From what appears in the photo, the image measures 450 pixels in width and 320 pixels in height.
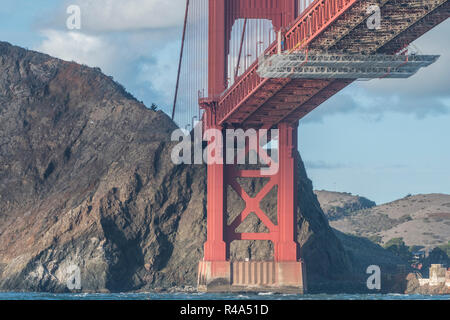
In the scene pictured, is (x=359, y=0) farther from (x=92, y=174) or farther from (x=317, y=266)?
(x=92, y=174)

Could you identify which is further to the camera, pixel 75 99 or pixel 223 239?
pixel 75 99

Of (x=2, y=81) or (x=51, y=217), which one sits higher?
(x=2, y=81)

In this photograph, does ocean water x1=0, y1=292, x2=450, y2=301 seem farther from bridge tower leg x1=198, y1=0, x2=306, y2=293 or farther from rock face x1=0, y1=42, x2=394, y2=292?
rock face x1=0, y1=42, x2=394, y2=292

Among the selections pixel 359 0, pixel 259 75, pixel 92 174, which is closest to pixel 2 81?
pixel 92 174

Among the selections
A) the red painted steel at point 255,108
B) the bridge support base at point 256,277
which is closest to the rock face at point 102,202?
the bridge support base at point 256,277

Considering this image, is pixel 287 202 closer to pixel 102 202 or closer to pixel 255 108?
pixel 255 108

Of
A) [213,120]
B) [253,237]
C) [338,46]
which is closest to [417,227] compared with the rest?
[253,237]
